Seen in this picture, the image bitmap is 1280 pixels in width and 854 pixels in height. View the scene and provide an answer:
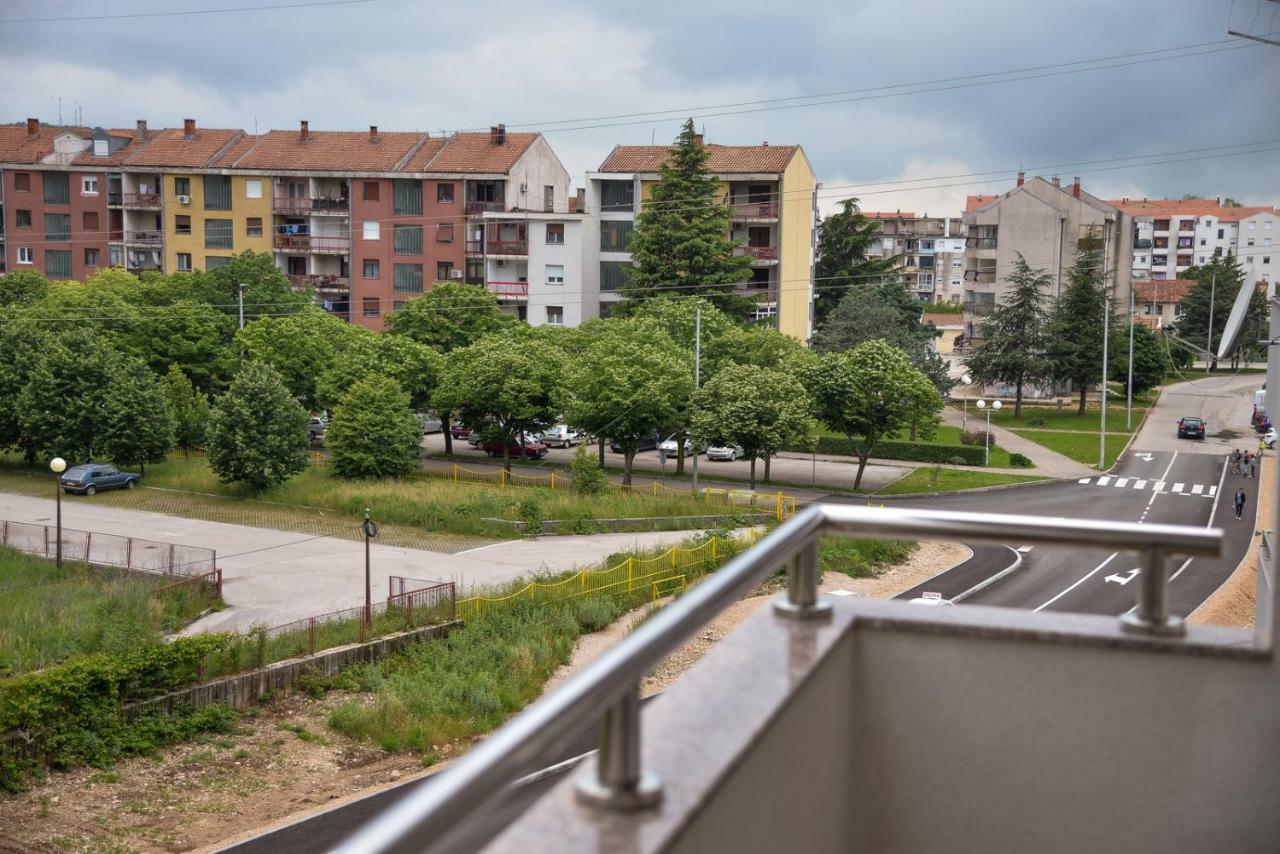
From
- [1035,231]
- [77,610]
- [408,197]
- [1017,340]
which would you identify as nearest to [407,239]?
[408,197]

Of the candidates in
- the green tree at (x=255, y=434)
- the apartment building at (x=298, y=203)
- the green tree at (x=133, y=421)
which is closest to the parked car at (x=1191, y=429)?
the apartment building at (x=298, y=203)

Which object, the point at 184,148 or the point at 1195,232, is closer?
the point at 184,148

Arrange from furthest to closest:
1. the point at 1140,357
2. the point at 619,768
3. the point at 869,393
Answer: the point at 1140,357
the point at 869,393
the point at 619,768

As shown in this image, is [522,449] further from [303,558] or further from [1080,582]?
[1080,582]

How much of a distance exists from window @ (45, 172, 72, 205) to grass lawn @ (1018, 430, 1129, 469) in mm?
54180

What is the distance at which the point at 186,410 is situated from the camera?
42.3m

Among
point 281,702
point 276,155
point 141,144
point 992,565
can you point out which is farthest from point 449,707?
point 141,144

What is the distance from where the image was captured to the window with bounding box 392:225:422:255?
200 ft

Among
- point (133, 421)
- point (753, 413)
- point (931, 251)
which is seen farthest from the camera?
point (931, 251)

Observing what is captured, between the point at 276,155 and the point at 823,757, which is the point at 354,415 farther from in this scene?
the point at 823,757

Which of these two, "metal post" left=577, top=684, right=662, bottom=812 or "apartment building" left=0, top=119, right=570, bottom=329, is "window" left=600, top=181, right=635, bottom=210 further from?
"metal post" left=577, top=684, right=662, bottom=812

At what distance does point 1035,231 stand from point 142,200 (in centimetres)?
5009

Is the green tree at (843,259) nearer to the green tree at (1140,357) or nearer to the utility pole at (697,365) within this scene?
the green tree at (1140,357)

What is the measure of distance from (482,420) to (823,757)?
39235 millimetres
